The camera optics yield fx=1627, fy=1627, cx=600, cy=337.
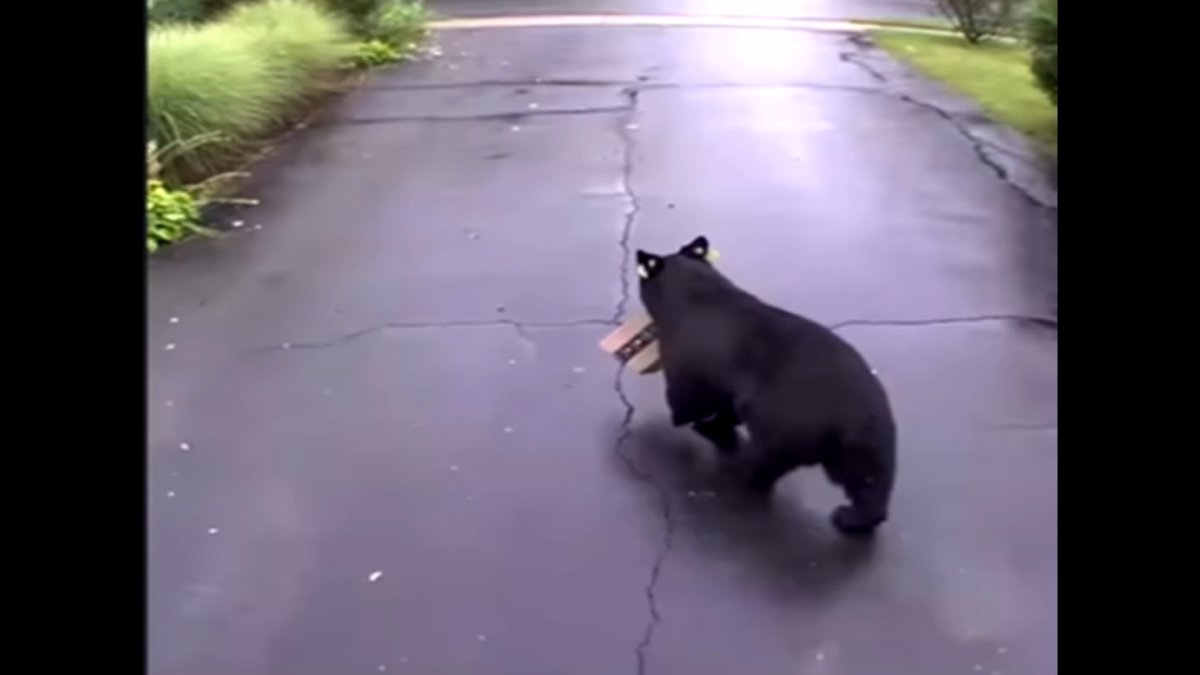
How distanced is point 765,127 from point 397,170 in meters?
2.56

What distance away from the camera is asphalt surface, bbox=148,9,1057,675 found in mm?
4250

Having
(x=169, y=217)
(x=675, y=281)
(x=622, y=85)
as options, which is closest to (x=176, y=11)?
(x=622, y=85)

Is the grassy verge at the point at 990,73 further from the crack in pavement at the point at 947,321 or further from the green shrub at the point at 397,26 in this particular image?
the green shrub at the point at 397,26

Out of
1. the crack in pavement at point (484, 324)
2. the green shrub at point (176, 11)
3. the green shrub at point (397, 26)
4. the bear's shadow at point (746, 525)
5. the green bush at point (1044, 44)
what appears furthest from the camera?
the green shrub at point (397, 26)

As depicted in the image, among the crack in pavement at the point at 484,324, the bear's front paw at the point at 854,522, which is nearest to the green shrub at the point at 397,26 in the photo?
the crack in pavement at the point at 484,324

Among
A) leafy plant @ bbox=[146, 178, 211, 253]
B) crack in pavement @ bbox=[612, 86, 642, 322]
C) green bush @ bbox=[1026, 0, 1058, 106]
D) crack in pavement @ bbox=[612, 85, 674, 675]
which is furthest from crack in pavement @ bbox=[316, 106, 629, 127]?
green bush @ bbox=[1026, 0, 1058, 106]

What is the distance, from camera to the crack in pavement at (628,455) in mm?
4234

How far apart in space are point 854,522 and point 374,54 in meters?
9.17

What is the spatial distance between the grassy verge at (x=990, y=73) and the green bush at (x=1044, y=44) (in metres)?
0.25

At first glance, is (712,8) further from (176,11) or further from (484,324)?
(484,324)

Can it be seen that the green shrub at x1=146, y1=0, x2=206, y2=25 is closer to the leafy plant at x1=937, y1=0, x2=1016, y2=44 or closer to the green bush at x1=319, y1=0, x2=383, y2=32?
the green bush at x1=319, y1=0, x2=383, y2=32

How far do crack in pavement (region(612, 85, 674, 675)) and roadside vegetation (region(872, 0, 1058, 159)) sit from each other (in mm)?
2289

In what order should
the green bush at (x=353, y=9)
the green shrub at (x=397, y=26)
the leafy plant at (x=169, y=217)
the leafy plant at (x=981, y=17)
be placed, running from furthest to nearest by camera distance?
the leafy plant at (x=981, y=17)
the green shrub at (x=397, y=26)
the green bush at (x=353, y=9)
the leafy plant at (x=169, y=217)
